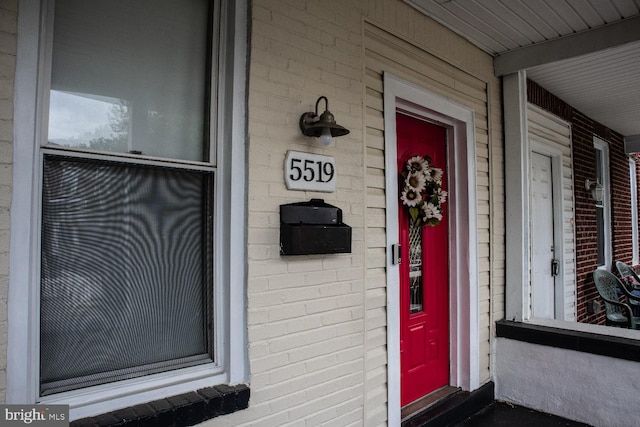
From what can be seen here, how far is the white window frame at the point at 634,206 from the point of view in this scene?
25.1ft

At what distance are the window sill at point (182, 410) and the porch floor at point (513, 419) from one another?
7.14 ft

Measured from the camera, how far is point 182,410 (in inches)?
72.1

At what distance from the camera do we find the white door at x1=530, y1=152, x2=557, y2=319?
15.3 ft

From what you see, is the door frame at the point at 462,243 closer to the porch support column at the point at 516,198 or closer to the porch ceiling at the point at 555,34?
the porch support column at the point at 516,198

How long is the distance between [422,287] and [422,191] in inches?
30.5

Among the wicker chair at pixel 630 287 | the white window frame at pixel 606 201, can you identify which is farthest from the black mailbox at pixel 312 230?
the white window frame at pixel 606 201

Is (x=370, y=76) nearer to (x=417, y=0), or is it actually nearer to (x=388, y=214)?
(x=417, y=0)

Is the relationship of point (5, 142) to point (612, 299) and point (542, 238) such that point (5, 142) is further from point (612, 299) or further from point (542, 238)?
point (612, 299)

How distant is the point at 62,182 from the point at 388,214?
191 centimetres

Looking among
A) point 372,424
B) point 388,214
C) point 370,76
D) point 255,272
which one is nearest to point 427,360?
point 372,424

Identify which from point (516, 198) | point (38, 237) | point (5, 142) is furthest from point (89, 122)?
point (516, 198)

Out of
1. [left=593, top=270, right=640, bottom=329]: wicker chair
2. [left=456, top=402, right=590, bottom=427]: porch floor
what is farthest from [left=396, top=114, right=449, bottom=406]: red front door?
[left=593, top=270, right=640, bottom=329]: wicker chair

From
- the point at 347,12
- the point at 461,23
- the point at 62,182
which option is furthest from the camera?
the point at 461,23

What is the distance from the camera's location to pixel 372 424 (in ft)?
8.86
